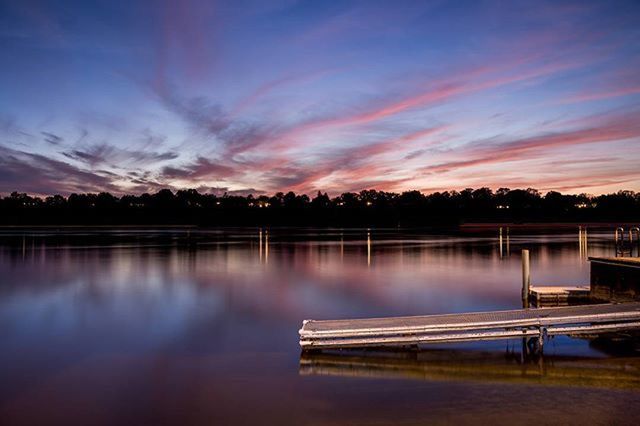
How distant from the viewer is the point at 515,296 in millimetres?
17094

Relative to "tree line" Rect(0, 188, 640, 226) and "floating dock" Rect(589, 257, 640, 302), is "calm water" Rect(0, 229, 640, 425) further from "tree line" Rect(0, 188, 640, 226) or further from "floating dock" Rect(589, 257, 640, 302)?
"tree line" Rect(0, 188, 640, 226)

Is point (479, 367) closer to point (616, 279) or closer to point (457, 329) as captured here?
point (457, 329)

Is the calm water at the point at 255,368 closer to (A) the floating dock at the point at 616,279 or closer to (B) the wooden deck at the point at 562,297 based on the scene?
(B) the wooden deck at the point at 562,297

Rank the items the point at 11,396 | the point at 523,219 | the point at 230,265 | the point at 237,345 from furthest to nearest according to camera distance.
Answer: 1. the point at 523,219
2. the point at 230,265
3. the point at 237,345
4. the point at 11,396

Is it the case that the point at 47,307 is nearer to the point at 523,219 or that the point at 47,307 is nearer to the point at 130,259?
the point at 130,259

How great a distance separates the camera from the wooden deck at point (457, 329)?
9500mm

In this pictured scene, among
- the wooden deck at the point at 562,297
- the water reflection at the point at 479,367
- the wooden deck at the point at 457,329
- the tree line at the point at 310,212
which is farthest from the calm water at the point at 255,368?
the tree line at the point at 310,212

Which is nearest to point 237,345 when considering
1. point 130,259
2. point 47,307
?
point 47,307

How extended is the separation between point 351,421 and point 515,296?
1202cm

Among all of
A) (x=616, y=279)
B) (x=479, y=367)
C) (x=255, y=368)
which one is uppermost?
(x=616, y=279)

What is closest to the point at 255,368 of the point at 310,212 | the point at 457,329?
the point at 457,329

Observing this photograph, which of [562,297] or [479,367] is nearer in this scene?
[479,367]

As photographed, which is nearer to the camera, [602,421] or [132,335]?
[602,421]

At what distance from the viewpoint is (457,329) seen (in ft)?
31.7
